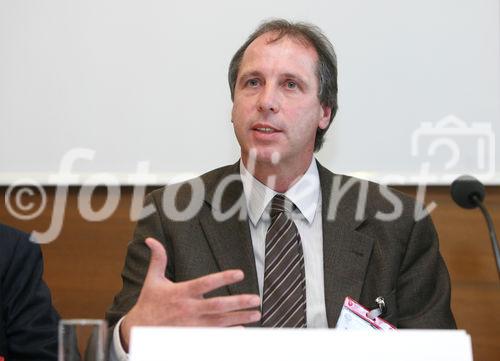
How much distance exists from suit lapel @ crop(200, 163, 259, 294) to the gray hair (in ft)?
1.28

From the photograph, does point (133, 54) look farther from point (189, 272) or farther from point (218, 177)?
point (189, 272)

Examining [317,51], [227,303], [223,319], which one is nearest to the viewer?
[227,303]

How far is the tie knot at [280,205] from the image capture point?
2479 millimetres

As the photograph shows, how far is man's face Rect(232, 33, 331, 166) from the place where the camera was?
2.49 meters

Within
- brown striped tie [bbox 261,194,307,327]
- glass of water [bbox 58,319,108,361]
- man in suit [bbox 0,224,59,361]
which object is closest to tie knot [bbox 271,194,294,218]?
brown striped tie [bbox 261,194,307,327]

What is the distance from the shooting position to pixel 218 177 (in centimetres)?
260

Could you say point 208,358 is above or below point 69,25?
below

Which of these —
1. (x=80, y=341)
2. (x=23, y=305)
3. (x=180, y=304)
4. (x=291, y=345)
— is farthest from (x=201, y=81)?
(x=291, y=345)

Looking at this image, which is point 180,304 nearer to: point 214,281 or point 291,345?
point 214,281

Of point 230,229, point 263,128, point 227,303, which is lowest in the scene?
point 227,303

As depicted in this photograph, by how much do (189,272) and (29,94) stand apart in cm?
113

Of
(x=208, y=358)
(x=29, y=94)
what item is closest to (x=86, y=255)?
(x=29, y=94)

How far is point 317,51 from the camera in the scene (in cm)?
265

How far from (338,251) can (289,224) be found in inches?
6.8
